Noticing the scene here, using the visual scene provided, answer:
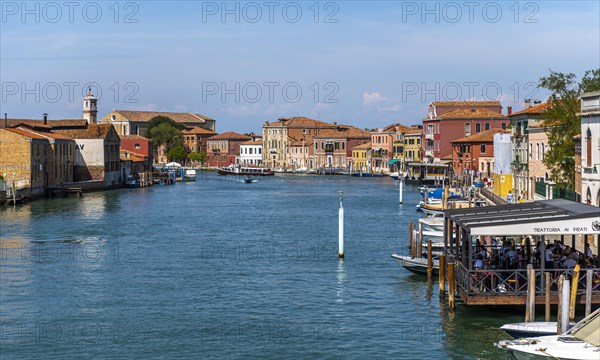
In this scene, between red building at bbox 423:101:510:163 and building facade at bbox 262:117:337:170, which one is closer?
red building at bbox 423:101:510:163

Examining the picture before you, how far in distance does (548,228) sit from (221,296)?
9.97m

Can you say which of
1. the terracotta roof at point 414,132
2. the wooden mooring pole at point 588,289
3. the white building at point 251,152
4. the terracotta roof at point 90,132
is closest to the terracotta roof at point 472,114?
the terracotta roof at point 414,132

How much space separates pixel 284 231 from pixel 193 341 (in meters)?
24.8

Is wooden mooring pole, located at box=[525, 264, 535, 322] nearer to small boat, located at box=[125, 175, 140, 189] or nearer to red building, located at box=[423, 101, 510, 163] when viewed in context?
small boat, located at box=[125, 175, 140, 189]

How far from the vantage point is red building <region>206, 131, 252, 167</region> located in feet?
529

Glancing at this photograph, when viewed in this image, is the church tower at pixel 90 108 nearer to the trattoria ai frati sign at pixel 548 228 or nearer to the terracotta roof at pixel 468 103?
the terracotta roof at pixel 468 103

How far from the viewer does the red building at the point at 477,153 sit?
82.0m

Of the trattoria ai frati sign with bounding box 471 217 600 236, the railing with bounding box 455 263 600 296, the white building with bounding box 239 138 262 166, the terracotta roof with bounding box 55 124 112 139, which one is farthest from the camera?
the white building with bounding box 239 138 262 166

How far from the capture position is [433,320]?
23156 mm

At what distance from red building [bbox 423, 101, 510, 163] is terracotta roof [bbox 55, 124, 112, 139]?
3594 cm

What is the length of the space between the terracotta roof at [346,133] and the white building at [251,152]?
47.0 feet

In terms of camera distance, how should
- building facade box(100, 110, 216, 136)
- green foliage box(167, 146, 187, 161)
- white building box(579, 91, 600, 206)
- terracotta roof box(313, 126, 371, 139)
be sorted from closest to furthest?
white building box(579, 91, 600, 206), terracotta roof box(313, 126, 371, 139), green foliage box(167, 146, 187, 161), building facade box(100, 110, 216, 136)

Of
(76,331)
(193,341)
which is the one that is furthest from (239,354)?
(76,331)

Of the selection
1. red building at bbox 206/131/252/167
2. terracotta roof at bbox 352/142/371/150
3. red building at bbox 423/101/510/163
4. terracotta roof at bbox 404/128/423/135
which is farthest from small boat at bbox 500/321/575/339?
red building at bbox 206/131/252/167
